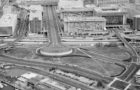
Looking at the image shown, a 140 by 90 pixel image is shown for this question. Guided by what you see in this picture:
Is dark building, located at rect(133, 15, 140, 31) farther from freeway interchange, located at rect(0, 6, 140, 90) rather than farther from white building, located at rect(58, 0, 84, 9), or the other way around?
white building, located at rect(58, 0, 84, 9)

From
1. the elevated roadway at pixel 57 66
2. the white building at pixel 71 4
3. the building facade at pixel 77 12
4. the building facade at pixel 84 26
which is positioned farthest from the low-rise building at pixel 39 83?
the white building at pixel 71 4

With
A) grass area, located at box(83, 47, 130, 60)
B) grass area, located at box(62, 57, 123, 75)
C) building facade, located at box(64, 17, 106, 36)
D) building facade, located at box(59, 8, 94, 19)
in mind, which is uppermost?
building facade, located at box(59, 8, 94, 19)

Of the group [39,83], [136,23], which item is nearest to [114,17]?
[136,23]

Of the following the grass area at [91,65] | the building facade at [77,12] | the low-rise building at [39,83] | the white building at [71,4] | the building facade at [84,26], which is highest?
the white building at [71,4]

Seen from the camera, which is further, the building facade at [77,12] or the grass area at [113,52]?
the building facade at [77,12]

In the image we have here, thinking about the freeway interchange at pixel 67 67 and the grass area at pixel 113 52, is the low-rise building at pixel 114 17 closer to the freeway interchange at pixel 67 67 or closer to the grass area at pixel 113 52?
the freeway interchange at pixel 67 67

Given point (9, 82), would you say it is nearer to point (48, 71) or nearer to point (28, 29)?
point (48, 71)

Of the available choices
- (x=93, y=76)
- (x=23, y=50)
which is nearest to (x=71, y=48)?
(x=23, y=50)

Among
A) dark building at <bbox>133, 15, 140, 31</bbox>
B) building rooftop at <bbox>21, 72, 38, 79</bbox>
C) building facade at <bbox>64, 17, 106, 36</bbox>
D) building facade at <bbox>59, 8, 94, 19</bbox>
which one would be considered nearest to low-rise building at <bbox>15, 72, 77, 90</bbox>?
building rooftop at <bbox>21, 72, 38, 79</bbox>
